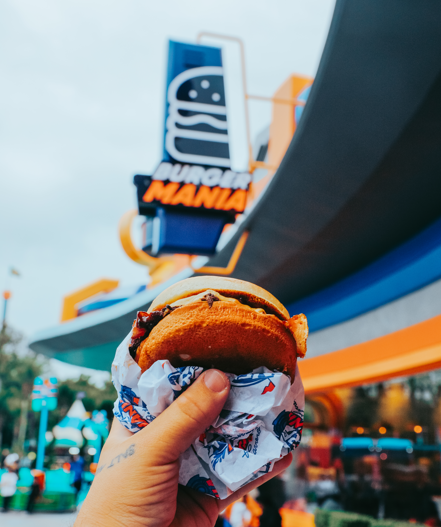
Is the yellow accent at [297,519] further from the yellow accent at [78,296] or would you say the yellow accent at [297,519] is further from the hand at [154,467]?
the yellow accent at [78,296]

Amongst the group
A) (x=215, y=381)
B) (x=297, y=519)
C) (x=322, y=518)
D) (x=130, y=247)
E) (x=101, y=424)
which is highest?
(x=215, y=381)

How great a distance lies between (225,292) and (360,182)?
162 inches

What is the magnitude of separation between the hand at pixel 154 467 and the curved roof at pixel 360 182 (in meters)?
3.11

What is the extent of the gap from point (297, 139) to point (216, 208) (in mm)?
2135

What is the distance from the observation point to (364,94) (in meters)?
4.31

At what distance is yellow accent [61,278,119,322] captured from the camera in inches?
933

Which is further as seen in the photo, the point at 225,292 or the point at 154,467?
the point at 225,292

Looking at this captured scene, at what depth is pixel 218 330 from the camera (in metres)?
1.69

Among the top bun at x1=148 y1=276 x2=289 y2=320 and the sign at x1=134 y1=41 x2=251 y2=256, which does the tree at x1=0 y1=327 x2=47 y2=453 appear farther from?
the top bun at x1=148 y1=276 x2=289 y2=320

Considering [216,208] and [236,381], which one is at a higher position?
[236,381]

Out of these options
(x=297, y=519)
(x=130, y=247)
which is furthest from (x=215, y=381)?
(x=130, y=247)

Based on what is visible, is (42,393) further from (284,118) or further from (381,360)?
(381,360)

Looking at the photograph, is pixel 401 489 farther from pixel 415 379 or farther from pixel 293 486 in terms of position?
pixel 293 486

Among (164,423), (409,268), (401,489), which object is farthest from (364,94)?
(401,489)
